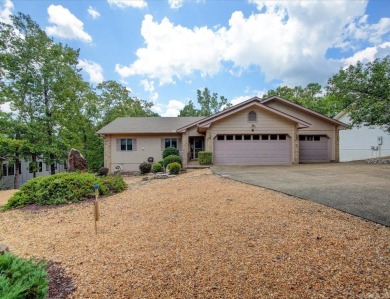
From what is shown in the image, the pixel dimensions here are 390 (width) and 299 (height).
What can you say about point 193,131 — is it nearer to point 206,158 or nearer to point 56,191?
point 206,158

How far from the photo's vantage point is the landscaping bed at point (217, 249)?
278 cm

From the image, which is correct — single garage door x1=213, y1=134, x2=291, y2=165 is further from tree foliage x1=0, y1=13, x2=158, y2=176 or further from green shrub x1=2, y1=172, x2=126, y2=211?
tree foliage x1=0, y1=13, x2=158, y2=176

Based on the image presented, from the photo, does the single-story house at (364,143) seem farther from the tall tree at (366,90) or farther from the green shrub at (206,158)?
the green shrub at (206,158)

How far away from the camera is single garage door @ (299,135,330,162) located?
18.9 meters

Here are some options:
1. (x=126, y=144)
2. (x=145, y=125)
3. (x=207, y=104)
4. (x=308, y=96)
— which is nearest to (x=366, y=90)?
(x=145, y=125)

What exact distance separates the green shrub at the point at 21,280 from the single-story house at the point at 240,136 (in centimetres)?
1397

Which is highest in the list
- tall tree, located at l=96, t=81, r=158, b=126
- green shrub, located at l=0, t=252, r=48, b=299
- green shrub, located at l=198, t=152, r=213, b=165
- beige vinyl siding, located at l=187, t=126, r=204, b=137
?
tall tree, located at l=96, t=81, r=158, b=126

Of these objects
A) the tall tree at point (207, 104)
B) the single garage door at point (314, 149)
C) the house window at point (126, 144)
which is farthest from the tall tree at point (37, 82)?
the tall tree at point (207, 104)

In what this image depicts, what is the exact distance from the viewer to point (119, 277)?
3.19 m

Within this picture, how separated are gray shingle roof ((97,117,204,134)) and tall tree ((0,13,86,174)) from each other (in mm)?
4162

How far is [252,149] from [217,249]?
539 inches

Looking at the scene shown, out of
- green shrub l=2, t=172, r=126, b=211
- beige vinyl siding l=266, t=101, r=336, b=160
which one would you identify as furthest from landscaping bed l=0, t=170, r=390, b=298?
beige vinyl siding l=266, t=101, r=336, b=160

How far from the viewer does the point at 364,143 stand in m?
22.9

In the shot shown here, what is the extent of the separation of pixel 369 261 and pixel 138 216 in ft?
15.3
